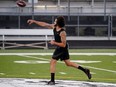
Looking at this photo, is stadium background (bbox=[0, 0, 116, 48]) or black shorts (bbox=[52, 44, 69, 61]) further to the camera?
stadium background (bbox=[0, 0, 116, 48])

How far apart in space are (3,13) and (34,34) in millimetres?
7120

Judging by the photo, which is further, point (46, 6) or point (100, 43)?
point (46, 6)

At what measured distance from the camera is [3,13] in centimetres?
3869

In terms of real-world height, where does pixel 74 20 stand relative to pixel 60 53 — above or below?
below

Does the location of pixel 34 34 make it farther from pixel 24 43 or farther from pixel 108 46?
pixel 108 46

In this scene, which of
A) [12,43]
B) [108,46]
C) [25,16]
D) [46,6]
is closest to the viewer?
[12,43]

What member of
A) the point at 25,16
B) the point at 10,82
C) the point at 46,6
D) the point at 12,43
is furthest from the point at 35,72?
the point at 46,6

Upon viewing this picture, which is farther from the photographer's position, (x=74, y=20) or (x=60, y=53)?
(x=74, y=20)

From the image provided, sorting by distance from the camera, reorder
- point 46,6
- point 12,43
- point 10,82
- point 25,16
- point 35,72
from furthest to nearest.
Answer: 1. point 46,6
2. point 25,16
3. point 12,43
4. point 35,72
5. point 10,82

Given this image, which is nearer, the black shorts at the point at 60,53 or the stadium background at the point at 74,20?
the black shorts at the point at 60,53

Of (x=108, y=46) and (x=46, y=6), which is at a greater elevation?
(x=46, y=6)

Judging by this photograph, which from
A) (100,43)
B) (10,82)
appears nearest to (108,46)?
(100,43)

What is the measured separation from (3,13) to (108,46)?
955cm

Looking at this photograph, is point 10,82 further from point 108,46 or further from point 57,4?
point 57,4
